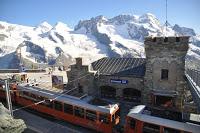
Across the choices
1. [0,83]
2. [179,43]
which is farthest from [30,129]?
[179,43]

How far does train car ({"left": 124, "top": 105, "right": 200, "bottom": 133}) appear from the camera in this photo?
17.1 metres

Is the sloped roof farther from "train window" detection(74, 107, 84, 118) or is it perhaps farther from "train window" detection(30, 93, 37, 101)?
"train window" detection(30, 93, 37, 101)

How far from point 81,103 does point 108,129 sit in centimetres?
407

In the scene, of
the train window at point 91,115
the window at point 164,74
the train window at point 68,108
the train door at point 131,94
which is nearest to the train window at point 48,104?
the train window at point 68,108

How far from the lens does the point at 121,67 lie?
30.1 metres

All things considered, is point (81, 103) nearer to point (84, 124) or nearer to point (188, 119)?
point (84, 124)

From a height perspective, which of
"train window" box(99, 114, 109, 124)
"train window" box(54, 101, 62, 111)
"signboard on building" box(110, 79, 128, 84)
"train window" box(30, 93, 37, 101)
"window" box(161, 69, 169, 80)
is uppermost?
"window" box(161, 69, 169, 80)

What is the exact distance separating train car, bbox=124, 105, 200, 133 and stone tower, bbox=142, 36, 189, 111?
607 cm

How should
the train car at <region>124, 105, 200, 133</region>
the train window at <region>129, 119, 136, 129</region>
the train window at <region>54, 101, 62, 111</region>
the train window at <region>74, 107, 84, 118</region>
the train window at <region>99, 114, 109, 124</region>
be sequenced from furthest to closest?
the train window at <region>54, 101, 62, 111</region> → the train window at <region>74, 107, 84, 118</region> → the train window at <region>99, 114, 109, 124</region> → the train window at <region>129, 119, 136, 129</region> → the train car at <region>124, 105, 200, 133</region>

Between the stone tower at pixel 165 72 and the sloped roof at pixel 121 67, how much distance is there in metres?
1.97

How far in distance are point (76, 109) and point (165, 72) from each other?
11.3 m

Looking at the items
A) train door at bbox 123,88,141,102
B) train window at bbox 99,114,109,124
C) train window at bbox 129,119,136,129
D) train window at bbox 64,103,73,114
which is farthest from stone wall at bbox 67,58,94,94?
train window at bbox 129,119,136,129

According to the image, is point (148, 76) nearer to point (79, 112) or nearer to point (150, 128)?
point (150, 128)

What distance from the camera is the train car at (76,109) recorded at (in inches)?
874
